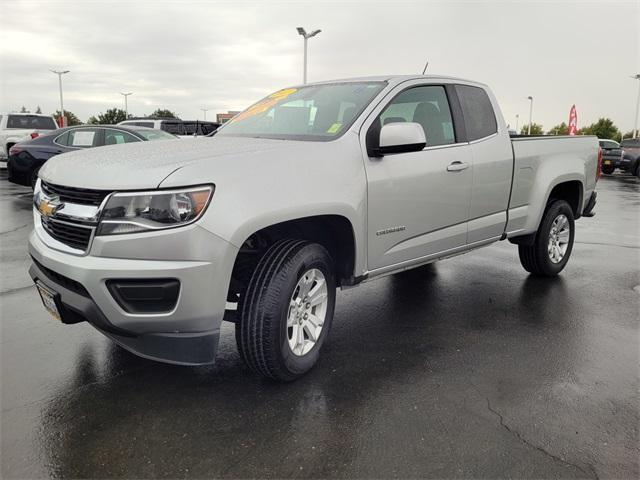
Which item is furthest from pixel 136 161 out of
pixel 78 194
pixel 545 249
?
pixel 545 249

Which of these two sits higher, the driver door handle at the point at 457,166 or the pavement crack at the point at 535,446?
the driver door handle at the point at 457,166

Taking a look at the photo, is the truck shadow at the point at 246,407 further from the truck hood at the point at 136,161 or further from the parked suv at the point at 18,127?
the parked suv at the point at 18,127

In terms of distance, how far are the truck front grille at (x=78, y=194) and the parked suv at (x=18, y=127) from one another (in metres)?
14.0

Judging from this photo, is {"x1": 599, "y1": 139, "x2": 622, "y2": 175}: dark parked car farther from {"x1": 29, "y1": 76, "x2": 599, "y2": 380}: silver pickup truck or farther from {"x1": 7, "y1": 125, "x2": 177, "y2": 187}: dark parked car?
{"x1": 29, "y1": 76, "x2": 599, "y2": 380}: silver pickup truck

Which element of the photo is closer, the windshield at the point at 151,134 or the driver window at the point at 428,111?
the driver window at the point at 428,111

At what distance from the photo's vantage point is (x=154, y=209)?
254cm

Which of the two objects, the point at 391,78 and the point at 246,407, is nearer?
the point at 246,407

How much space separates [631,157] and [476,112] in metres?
21.5

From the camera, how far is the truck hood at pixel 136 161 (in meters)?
2.57

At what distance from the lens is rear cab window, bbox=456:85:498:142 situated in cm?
441

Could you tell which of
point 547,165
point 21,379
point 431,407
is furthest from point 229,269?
point 547,165

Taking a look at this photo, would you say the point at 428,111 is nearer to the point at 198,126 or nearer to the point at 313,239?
the point at 313,239

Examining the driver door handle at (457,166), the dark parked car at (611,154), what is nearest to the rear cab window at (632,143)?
the dark parked car at (611,154)

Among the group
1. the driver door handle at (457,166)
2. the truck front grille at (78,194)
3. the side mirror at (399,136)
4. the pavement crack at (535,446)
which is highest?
the side mirror at (399,136)
